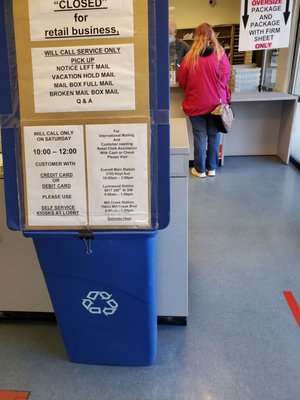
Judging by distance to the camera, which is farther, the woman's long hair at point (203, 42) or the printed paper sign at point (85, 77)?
the woman's long hair at point (203, 42)

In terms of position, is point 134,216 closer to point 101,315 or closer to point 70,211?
point 70,211

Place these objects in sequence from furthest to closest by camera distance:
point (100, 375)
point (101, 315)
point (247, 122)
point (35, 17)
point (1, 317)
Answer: point (247, 122) < point (1, 317) < point (100, 375) < point (101, 315) < point (35, 17)

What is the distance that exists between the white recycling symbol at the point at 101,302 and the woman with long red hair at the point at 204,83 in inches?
101

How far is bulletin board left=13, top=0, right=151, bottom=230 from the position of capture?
0.95 m

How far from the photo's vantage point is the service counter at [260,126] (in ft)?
12.9

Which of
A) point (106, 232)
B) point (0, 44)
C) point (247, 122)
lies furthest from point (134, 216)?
point (247, 122)

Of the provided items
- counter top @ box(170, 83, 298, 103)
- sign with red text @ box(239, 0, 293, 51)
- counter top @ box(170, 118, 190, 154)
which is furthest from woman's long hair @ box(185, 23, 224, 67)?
counter top @ box(170, 118, 190, 154)

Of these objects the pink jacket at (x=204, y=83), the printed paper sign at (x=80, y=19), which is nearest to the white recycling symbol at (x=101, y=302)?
the printed paper sign at (x=80, y=19)

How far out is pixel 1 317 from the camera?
1.73m

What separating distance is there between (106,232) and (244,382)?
87 cm

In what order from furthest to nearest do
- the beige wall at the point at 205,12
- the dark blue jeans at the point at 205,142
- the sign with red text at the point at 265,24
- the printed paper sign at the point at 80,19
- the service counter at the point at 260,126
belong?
1. the beige wall at the point at 205,12
2. the service counter at the point at 260,126
3. the dark blue jeans at the point at 205,142
4. the sign with red text at the point at 265,24
5. the printed paper sign at the point at 80,19

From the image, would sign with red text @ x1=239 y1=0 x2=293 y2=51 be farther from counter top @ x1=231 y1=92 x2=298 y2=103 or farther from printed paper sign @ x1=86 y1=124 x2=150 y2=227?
printed paper sign @ x1=86 y1=124 x2=150 y2=227

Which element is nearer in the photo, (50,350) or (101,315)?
(101,315)

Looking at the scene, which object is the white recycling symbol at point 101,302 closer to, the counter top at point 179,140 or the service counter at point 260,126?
the counter top at point 179,140
